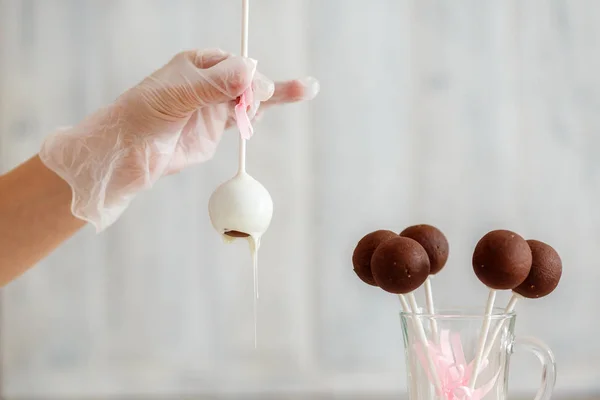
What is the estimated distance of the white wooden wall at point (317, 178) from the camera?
1.35m

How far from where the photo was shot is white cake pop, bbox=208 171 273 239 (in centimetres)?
77

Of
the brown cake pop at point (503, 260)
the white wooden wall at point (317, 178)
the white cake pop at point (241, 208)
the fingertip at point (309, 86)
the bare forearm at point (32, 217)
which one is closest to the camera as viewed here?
the brown cake pop at point (503, 260)

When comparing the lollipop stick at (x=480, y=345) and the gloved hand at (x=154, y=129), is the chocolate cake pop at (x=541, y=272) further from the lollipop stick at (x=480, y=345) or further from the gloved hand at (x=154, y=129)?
the gloved hand at (x=154, y=129)

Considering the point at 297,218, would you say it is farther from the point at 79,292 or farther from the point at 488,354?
the point at 488,354

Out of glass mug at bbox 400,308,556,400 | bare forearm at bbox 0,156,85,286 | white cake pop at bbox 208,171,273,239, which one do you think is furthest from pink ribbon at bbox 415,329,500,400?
bare forearm at bbox 0,156,85,286

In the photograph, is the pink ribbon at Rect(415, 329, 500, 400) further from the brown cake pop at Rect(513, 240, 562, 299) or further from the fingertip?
the fingertip

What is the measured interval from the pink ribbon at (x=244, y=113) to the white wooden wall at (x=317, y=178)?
20.5 inches

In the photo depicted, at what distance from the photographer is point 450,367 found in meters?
0.67

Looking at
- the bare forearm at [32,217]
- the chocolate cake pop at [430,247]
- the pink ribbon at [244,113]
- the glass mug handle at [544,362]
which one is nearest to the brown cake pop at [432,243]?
the chocolate cake pop at [430,247]

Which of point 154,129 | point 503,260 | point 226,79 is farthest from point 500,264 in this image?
point 154,129

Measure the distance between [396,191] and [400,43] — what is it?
0.29 metres

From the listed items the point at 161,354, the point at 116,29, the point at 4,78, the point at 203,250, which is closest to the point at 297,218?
the point at 203,250

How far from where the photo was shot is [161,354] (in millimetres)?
1353

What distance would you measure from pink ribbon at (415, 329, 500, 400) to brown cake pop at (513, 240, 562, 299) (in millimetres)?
92
